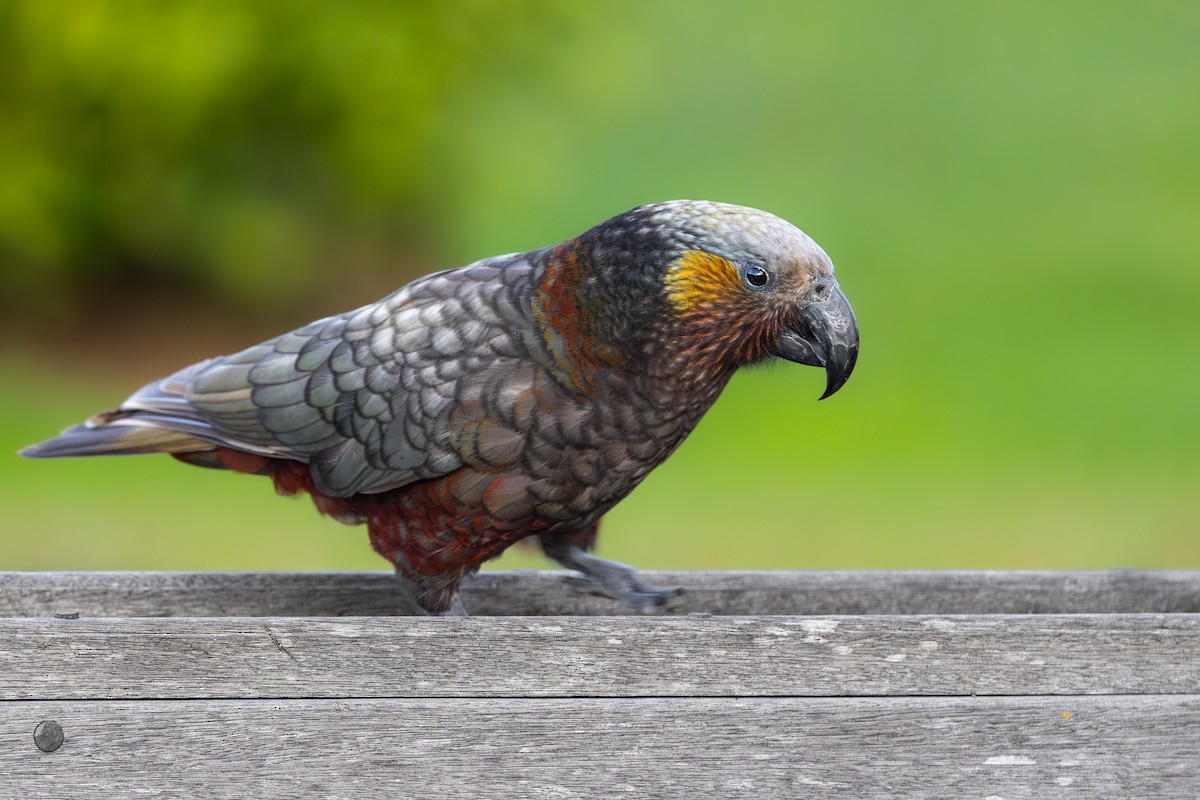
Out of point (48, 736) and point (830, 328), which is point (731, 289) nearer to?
point (830, 328)

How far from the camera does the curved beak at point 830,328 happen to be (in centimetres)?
283

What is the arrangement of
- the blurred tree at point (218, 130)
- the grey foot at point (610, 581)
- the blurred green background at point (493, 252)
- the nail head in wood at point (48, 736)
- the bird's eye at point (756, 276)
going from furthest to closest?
the blurred tree at point (218, 130)
the blurred green background at point (493, 252)
the grey foot at point (610, 581)
the bird's eye at point (756, 276)
the nail head in wood at point (48, 736)

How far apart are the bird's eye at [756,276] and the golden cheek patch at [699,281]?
20 millimetres

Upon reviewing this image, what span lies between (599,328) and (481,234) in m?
9.41

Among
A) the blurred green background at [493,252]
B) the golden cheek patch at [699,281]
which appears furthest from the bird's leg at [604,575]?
the blurred green background at [493,252]

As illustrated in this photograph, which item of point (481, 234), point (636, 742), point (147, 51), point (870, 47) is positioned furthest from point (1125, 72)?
point (636, 742)

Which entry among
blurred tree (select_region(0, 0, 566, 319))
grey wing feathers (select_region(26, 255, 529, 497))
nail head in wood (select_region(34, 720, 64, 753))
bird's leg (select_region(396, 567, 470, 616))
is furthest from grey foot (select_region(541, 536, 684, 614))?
blurred tree (select_region(0, 0, 566, 319))

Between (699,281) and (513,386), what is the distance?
475 mm

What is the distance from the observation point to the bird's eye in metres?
2.81

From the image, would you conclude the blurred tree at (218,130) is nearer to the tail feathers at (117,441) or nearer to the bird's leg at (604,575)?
the tail feathers at (117,441)

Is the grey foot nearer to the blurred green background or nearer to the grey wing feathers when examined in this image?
the grey wing feathers

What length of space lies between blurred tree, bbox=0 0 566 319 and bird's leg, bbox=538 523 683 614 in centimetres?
537

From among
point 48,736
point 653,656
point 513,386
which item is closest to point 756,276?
point 513,386

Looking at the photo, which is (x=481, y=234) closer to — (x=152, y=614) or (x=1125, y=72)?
(x=1125, y=72)
